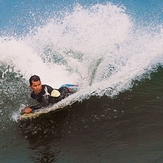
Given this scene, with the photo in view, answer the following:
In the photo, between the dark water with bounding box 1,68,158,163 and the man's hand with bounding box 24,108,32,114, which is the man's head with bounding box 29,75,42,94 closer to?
the man's hand with bounding box 24,108,32,114

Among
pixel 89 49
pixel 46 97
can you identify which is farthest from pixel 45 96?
pixel 89 49

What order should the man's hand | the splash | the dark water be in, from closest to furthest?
1. the dark water
2. the man's hand
3. the splash

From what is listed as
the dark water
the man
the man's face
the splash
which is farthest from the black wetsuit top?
the splash

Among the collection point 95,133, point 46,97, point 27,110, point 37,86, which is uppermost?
point 37,86

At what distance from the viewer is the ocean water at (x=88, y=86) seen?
6695 mm

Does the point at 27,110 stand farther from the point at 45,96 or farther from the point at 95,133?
the point at 95,133

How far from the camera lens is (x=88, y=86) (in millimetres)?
8781

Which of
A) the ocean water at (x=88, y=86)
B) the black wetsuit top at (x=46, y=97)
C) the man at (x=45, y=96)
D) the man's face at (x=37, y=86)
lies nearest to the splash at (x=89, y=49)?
the ocean water at (x=88, y=86)

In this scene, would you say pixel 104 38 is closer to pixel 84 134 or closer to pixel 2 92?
pixel 2 92

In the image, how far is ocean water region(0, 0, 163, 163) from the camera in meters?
6.70

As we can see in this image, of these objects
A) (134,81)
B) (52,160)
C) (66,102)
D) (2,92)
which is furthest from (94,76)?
(52,160)

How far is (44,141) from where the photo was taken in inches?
278

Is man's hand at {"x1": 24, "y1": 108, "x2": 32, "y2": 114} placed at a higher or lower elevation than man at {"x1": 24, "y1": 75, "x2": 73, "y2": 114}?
lower

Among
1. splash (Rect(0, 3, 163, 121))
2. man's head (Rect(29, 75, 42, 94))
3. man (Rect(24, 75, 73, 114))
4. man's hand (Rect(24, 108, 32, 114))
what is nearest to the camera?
man's head (Rect(29, 75, 42, 94))
